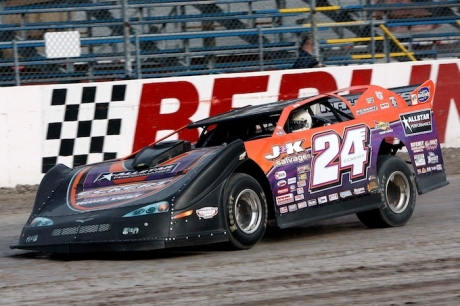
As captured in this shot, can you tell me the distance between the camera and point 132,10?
14.1m

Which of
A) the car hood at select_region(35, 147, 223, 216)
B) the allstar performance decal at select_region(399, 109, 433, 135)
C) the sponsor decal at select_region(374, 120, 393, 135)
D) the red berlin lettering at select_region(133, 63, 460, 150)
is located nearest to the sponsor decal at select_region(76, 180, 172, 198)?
the car hood at select_region(35, 147, 223, 216)

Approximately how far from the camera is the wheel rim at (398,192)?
24.3 feet

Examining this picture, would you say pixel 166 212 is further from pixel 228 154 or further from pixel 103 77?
pixel 103 77

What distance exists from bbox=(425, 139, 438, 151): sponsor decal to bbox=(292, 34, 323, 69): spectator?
14.3 ft

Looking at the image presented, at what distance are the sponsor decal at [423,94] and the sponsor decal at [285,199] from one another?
2.01 m

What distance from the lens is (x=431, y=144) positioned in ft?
25.8

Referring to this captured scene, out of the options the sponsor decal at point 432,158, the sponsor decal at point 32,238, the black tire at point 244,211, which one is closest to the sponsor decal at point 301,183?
the black tire at point 244,211

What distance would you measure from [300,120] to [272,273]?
2043 millimetres

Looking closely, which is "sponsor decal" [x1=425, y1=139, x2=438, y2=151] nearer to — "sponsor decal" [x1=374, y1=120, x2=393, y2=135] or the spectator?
"sponsor decal" [x1=374, y1=120, x2=393, y2=135]

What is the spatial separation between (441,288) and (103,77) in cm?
752

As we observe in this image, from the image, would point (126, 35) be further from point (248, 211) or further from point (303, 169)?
point (248, 211)

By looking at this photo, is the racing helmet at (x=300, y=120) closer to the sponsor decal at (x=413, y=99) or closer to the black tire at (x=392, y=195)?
the black tire at (x=392, y=195)

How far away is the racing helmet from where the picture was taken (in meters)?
7.04

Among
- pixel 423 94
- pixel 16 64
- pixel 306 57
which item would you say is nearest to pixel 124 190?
pixel 423 94
